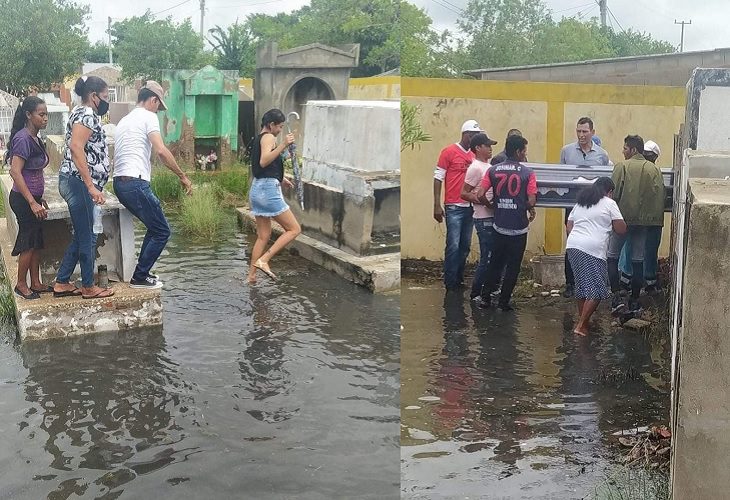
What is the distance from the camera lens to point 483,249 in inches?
Answer: 193

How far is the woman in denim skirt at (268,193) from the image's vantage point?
139 inches

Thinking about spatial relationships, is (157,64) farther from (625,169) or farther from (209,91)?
(625,169)

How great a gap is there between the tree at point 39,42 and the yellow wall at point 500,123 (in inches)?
89.0

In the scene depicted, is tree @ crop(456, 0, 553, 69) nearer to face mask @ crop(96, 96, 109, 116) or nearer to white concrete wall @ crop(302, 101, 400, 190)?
white concrete wall @ crop(302, 101, 400, 190)

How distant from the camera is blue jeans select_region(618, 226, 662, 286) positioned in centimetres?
467

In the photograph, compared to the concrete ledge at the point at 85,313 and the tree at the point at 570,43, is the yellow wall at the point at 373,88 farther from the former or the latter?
the tree at the point at 570,43

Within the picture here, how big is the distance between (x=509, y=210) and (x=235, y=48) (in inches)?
76.2

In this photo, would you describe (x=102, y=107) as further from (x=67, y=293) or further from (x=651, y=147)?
(x=651, y=147)

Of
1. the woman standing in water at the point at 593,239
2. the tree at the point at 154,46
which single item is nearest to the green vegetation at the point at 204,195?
the tree at the point at 154,46

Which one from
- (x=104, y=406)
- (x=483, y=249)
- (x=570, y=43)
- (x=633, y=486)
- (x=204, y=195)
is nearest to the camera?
(x=633, y=486)

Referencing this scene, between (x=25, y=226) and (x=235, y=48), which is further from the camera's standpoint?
(x=25, y=226)

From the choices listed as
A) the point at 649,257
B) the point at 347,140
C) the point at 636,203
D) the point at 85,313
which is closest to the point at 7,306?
the point at 85,313

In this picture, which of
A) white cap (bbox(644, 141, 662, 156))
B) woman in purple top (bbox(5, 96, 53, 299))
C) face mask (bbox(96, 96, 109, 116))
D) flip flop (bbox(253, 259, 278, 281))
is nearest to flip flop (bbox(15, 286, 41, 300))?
woman in purple top (bbox(5, 96, 53, 299))

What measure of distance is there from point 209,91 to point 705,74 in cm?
217
